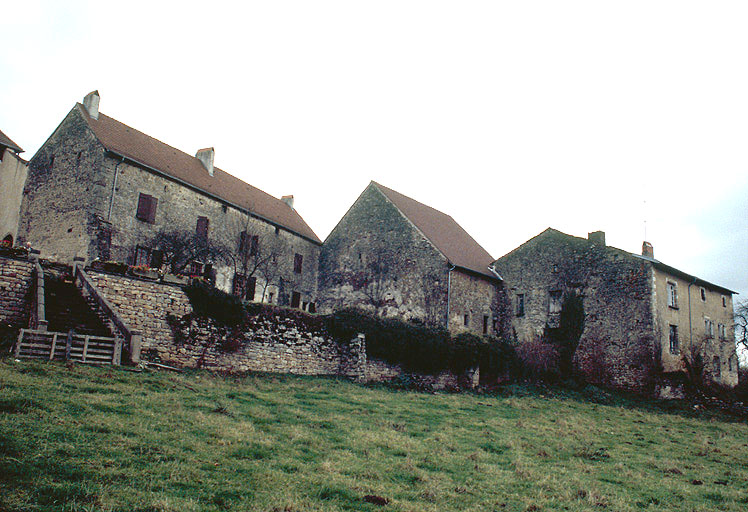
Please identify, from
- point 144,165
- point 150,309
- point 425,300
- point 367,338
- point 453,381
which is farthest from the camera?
point 425,300

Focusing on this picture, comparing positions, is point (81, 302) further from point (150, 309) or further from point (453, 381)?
point (453, 381)

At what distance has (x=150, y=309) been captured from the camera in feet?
61.6

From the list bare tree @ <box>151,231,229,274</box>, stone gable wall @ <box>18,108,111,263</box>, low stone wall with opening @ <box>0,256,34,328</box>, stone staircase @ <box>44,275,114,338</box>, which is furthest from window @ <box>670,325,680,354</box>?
stone gable wall @ <box>18,108,111,263</box>

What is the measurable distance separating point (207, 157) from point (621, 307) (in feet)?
87.1

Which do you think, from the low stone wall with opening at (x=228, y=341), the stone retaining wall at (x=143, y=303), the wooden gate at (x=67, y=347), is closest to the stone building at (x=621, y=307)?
the low stone wall with opening at (x=228, y=341)

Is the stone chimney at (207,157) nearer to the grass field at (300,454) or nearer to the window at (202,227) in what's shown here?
the window at (202,227)

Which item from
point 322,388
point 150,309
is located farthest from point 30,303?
point 322,388

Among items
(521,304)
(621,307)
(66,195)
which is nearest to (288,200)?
(66,195)

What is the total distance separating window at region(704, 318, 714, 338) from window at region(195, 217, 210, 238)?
98.1 ft

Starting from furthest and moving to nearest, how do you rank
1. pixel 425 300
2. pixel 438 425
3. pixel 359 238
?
pixel 359 238 < pixel 425 300 < pixel 438 425

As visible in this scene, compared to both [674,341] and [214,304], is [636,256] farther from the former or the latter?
[214,304]

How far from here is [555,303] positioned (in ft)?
105

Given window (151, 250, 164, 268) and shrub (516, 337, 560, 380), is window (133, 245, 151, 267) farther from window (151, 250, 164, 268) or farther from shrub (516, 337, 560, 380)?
shrub (516, 337, 560, 380)

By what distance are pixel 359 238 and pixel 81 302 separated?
2004 centimetres
